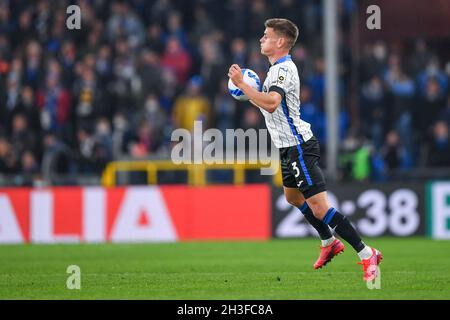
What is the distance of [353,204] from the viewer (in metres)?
17.6

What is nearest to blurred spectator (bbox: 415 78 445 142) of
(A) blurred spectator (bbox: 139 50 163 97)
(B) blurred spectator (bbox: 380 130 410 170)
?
(B) blurred spectator (bbox: 380 130 410 170)

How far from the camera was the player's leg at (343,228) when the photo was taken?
357 inches

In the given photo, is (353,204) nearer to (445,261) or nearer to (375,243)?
(375,243)

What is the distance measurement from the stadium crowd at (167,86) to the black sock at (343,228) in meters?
9.14

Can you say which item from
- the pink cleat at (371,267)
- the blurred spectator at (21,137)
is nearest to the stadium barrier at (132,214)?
the blurred spectator at (21,137)

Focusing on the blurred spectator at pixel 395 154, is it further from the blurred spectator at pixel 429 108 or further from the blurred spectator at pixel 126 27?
the blurred spectator at pixel 126 27

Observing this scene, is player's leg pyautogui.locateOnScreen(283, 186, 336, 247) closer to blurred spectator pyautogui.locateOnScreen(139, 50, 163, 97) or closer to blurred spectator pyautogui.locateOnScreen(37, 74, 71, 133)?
blurred spectator pyautogui.locateOnScreen(37, 74, 71, 133)

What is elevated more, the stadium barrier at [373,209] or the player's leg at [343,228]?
Answer: the player's leg at [343,228]

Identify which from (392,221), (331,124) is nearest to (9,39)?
(331,124)

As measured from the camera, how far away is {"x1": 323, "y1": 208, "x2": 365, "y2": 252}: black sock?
9133mm

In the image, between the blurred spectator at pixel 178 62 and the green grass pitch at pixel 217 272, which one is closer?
the green grass pitch at pixel 217 272

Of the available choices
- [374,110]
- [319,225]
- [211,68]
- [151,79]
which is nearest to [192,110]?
[211,68]

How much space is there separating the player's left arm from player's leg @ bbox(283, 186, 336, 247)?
45.9 inches
